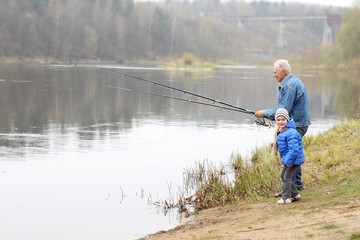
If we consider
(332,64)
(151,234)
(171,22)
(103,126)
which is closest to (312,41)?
(171,22)

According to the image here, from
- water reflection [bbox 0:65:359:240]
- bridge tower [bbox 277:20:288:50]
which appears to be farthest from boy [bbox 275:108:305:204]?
bridge tower [bbox 277:20:288:50]

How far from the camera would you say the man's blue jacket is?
6793mm

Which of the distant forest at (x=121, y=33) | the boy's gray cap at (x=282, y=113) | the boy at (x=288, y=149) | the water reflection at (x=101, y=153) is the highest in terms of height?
the distant forest at (x=121, y=33)

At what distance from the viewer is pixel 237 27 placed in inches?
5522

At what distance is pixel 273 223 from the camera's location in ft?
18.5

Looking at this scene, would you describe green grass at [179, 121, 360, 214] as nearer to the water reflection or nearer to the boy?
the boy

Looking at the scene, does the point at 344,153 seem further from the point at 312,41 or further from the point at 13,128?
the point at 312,41

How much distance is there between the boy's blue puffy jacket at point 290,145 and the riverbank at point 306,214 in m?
0.51

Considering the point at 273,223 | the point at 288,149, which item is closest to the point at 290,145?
the point at 288,149

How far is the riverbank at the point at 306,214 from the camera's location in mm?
5156

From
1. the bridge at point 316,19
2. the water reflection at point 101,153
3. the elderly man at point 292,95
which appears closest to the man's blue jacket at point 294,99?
the elderly man at point 292,95

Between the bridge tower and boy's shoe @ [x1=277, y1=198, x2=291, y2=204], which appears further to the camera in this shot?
the bridge tower

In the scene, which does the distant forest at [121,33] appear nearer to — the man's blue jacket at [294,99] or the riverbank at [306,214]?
the riverbank at [306,214]

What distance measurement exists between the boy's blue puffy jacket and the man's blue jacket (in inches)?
15.4
